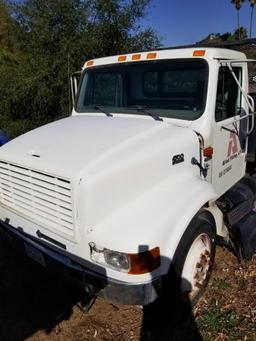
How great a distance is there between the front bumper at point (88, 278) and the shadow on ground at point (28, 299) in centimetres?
67

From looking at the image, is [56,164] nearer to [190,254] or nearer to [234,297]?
[190,254]

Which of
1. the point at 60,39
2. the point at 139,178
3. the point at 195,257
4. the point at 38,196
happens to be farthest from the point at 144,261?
the point at 60,39

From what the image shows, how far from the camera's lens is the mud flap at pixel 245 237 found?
159 inches

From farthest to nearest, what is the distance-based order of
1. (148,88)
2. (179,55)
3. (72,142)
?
(148,88) → (179,55) → (72,142)

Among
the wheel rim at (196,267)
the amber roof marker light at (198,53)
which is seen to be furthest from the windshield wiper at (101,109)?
the wheel rim at (196,267)

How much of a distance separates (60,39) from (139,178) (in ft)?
28.2

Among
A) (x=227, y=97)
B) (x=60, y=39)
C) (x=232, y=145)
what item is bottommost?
(x=232, y=145)

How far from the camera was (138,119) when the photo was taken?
383cm

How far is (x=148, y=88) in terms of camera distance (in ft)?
13.7

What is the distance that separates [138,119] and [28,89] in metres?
7.78

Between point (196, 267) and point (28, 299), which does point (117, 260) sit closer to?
point (196, 267)

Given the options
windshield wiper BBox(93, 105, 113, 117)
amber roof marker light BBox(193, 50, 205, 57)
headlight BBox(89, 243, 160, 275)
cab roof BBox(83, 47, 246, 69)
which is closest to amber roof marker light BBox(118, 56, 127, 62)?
cab roof BBox(83, 47, 246, 69)

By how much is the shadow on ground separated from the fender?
1308 mm

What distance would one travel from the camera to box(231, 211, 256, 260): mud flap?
13.3 feet
